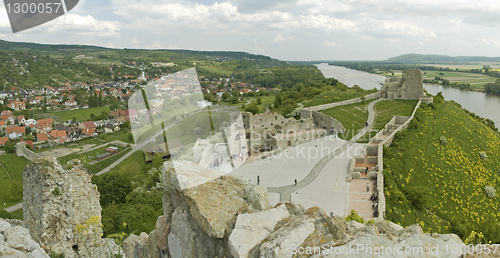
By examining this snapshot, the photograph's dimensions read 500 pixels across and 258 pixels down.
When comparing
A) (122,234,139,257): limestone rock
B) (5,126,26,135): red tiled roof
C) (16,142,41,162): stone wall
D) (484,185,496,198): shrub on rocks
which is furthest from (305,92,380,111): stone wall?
(5,126,26,135): red tiled roof

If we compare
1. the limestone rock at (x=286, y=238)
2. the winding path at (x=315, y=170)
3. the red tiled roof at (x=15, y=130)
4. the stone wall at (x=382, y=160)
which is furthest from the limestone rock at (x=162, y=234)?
the red tiled roof at (x=15, y=130)

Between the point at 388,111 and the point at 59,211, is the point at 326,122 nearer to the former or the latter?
the point at 388,111

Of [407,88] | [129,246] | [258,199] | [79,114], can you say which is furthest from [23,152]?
[258,199]

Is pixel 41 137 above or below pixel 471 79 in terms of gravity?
below

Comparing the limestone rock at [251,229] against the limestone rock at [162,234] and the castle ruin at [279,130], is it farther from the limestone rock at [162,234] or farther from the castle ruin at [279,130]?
the castle ruin at [279,130]

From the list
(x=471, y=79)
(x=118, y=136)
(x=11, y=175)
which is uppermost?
(x=471, y=79)

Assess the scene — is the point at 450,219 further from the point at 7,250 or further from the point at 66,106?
the point at 66,106

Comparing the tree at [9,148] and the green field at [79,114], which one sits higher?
the green field at [79,114]

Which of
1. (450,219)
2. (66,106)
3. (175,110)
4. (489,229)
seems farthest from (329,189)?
(66,106)
